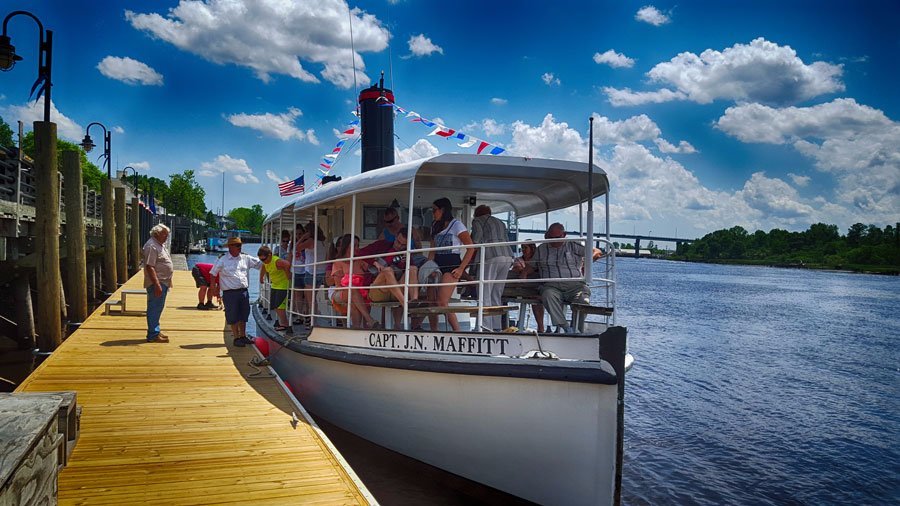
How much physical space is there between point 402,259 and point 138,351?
4445mm

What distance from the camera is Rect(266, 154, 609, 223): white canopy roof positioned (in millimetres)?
6180

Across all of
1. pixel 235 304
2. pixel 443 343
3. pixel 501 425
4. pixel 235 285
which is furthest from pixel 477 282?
pixel 235 304

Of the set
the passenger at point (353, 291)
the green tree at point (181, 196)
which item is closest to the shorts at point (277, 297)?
the passenger at point (353, 291)

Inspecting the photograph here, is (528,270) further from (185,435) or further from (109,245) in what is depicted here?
(109,245)

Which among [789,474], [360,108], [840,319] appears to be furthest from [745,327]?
[360,108]

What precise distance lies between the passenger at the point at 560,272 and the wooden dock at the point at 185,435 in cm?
298

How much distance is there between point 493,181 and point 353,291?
2282 millimetres

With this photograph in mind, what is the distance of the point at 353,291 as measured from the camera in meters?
7.50

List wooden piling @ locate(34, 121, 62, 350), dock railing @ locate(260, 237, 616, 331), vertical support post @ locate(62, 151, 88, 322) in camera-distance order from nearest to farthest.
Result: 1. dock railing @ locate(260, 237, 616, 331)
2. wooden piling @ locate(34, 121, 62, 350)
3. vertical support post @ locate(62, 151, 88, 322)

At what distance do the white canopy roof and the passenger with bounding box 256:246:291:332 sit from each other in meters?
1.18

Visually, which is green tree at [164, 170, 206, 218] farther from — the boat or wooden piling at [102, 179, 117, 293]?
the boat

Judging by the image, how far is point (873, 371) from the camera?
17672 mm

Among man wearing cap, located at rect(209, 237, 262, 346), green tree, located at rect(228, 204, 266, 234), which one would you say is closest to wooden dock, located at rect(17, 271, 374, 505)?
man wearing cap, located at rect(209, 237, 262, 346)

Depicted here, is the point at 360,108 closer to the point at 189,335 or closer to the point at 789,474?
the point at 189,335
